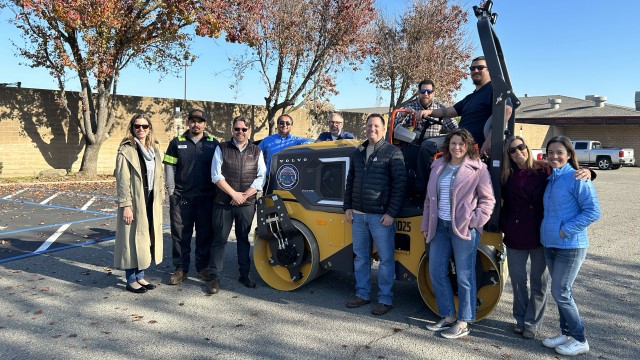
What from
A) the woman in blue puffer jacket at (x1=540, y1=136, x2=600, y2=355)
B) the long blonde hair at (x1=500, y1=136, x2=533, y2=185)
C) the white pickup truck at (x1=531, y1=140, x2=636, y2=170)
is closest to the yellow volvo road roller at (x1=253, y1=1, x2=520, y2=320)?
the long blonde hair at (x1=500, y1=136, x2=533, y2=185)

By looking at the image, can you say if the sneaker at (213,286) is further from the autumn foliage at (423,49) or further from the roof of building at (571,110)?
the roof of building at (571,110)

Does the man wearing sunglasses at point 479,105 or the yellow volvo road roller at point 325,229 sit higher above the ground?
the man wearing sunglasses at point 479,105

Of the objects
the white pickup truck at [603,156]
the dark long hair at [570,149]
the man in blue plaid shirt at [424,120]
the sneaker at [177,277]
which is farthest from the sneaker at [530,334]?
the white pickup truck at [603,156]

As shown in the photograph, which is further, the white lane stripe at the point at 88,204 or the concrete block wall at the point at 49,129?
the concrete block wall at the point at 49,129

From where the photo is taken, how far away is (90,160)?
15.7 m

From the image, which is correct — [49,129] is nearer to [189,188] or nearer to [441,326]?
[189,188]

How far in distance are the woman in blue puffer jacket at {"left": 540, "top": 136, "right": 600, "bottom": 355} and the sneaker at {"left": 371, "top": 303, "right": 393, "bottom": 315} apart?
1344 millimetres

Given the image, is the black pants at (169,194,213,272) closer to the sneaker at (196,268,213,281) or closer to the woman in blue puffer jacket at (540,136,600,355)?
the sneaker at (196,268,213,281)

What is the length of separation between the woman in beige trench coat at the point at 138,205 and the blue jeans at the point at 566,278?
12.6 feet

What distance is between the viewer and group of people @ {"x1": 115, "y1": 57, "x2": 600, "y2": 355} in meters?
3.60

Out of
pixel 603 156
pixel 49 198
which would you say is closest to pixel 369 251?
pixel 49 198

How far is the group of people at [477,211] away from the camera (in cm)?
354

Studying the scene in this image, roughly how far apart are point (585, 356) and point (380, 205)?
1948 mm

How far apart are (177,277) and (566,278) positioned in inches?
152
